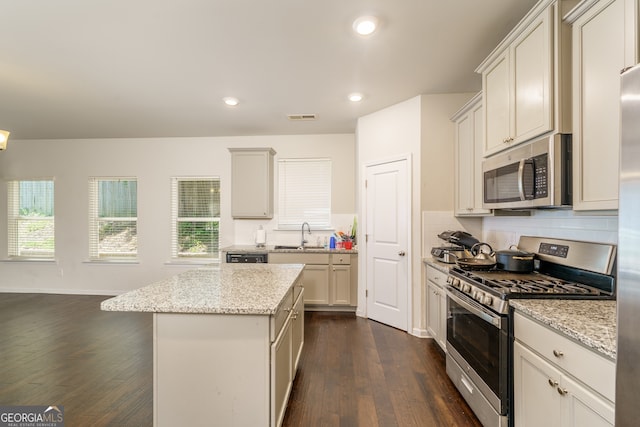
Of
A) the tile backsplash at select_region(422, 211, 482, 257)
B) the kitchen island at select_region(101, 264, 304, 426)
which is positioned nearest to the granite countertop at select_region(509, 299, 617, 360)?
the kitchen island at select_region(101, 264, 304, 426)

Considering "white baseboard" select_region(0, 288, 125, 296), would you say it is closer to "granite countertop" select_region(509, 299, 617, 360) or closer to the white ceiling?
the white ceiling

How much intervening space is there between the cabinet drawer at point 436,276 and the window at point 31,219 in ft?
20.3

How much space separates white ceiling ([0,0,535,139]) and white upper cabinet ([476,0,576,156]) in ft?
0.93

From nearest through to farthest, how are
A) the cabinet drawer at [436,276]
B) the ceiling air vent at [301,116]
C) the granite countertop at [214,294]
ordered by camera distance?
the granite countertop at [214,294]
the cabinet drawer at [436,276]
the ceiling air vent at [301,116]

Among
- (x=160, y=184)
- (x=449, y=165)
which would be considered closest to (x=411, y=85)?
(x=449, y=165)

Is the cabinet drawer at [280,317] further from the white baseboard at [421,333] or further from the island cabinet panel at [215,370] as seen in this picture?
the white baseboard at [421,333]

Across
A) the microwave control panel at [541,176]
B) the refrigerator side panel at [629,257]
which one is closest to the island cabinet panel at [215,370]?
the refrigerator side panel at [629,257]

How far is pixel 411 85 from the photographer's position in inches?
112

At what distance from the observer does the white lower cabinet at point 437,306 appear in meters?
2.47

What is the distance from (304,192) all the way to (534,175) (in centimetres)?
327

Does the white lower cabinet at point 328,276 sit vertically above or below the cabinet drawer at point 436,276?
below

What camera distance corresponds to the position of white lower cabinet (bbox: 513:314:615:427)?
979 mm

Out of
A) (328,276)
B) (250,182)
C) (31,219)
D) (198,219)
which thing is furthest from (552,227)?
(31,219)

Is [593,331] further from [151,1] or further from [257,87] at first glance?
[257,87]
